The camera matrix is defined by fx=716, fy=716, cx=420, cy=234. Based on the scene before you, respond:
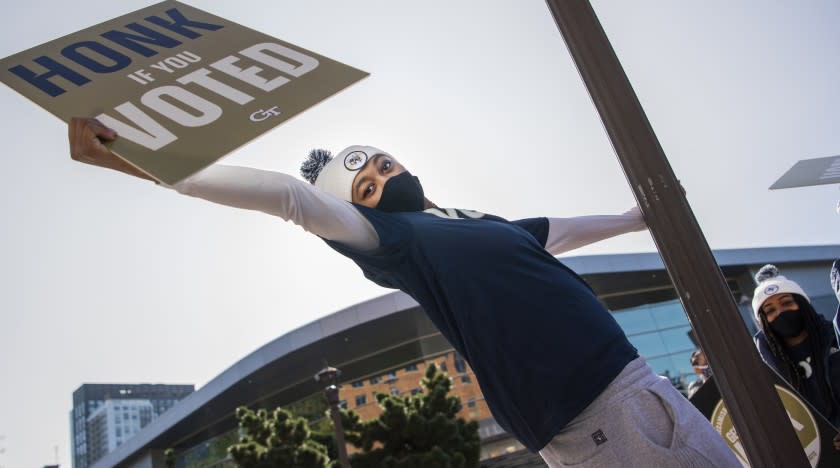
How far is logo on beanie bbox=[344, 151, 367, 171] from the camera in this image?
6.73 ft

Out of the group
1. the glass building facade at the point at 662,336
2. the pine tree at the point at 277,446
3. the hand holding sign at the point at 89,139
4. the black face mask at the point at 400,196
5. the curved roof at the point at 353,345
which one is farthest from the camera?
the glass building facade at the point at 662,336

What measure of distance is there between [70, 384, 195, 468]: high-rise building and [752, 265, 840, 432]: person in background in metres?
122

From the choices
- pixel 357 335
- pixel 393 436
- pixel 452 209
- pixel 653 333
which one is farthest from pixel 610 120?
pixel 653 333

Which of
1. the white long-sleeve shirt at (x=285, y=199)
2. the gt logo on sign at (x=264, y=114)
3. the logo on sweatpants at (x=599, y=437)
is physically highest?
the gt logo on sign at (x=264, y=114)

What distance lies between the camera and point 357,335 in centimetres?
2278

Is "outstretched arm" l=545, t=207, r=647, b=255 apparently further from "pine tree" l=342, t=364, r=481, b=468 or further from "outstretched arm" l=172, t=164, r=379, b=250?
"pine tree" l=342, t=364, r=481, b=468

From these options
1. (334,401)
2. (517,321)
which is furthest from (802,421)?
(334,401)

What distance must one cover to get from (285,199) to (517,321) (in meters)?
0.57

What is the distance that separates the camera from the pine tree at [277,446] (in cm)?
1609

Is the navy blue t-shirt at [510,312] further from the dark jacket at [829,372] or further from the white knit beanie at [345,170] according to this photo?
the dark jacket at [829,372]

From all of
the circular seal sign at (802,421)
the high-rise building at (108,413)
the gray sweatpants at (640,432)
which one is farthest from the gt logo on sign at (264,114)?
the high-rise building at (108,413)

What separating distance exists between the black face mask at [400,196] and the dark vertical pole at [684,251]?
0.55m

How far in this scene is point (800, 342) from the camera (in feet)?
12.3

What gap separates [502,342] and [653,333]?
23.2 m
